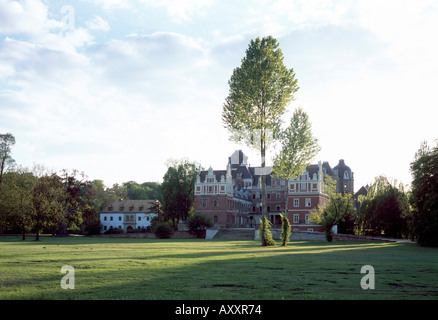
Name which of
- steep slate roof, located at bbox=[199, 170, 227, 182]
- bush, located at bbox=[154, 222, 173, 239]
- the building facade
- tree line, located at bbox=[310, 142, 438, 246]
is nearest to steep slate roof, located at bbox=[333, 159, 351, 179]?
the building facade

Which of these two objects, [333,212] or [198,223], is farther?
[198,223]

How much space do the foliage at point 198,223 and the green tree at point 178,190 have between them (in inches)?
392

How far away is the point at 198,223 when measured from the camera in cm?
7081

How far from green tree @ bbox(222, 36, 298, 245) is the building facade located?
33.0 m

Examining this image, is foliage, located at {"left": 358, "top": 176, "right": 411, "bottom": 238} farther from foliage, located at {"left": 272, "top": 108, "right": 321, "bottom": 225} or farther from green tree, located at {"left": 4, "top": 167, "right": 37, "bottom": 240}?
green tree, located at {"left": 4, "top": 167, "right": 37, "bottom": 240}

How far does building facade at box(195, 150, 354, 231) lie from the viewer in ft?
264

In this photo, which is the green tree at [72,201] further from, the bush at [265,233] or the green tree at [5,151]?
the bush at [265,233]

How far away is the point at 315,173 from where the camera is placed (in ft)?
266

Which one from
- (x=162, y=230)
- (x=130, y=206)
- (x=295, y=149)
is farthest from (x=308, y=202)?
(x=130, y=206)

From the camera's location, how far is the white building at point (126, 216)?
351 ft

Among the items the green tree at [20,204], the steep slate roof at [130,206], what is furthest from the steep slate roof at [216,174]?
the green tree at [20,204]

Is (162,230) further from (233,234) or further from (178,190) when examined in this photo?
(178,190)

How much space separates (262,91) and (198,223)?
1608 inches
